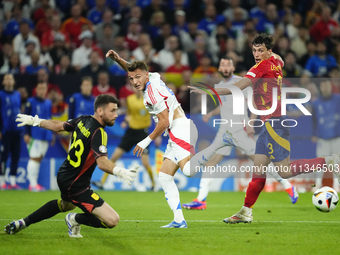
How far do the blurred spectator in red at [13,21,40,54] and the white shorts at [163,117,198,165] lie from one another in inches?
322

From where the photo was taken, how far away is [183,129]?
618 centimetres

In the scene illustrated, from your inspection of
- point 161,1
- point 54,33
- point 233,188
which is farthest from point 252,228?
point 161,1

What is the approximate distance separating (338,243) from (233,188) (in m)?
6.60

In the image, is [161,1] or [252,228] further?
[161,1]

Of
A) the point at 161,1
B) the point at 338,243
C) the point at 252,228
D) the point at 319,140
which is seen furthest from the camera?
the point at 161,1

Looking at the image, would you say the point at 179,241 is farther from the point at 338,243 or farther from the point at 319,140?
the point at 319,140

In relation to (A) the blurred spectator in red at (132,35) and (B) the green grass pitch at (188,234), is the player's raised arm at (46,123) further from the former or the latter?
(A) the blurred spectator in red at (132,35)

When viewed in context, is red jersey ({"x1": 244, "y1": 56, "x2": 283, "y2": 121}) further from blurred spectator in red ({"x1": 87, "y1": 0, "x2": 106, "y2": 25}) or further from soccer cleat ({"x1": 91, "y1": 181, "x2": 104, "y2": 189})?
blurred spectator in red ({"x1": 87, "y1": 0, "x2": 106, "y2": 25})

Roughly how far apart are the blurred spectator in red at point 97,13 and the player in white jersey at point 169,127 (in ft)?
29.4

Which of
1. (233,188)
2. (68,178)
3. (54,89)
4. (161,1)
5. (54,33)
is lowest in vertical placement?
(233,188)

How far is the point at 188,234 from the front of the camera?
5391 millimetres

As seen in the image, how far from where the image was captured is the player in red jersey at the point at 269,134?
6.08 metres

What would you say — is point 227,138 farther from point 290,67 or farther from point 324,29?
point 324,29

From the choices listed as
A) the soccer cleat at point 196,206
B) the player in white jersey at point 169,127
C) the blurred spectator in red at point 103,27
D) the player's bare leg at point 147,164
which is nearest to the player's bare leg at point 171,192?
the player in white jersey at point 169,127
